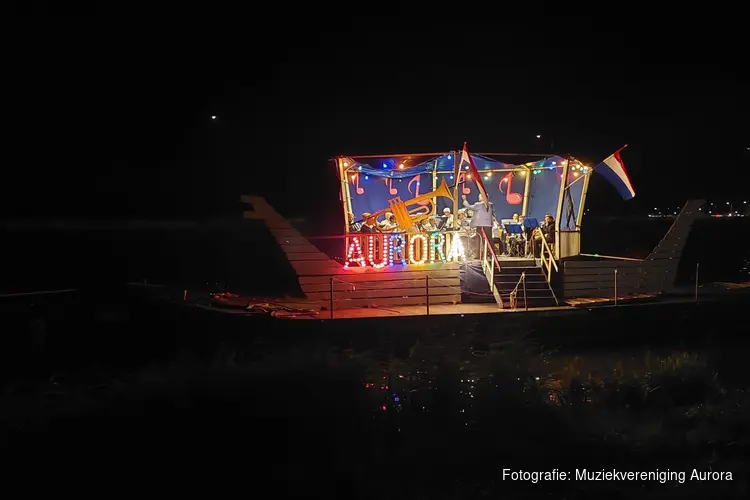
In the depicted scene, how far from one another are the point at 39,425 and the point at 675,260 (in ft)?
53.3

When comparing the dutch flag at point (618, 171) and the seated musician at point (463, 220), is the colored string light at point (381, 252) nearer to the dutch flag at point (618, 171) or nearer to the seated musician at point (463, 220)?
the seated musician at point (463, 220)

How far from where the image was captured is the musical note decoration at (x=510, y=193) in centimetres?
2316

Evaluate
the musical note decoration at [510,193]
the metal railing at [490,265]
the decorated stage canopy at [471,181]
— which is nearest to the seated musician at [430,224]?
the decorated stage canopy at [471,181]

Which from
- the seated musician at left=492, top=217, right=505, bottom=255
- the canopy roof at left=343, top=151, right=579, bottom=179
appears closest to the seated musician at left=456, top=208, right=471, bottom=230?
the seated musician at left=492, top=217, right=505, bottom=255

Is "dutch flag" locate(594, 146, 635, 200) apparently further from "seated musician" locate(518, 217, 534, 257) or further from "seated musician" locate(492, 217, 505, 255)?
"seated musician" locate(492, 217, 505, 255)

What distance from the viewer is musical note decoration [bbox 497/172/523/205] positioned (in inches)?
912

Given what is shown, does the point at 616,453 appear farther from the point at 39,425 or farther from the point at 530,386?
the point at 39,425

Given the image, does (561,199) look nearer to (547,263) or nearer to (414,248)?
(547,263)

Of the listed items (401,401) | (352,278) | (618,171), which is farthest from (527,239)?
(401,401)

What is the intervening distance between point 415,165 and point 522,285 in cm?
570

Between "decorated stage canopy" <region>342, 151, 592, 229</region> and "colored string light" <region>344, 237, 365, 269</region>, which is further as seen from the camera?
"decorated stage canopy" <region>342, 151, 592, 229</region>

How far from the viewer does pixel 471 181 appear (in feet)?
75.2

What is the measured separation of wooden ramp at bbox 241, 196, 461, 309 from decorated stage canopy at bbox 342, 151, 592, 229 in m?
4.44

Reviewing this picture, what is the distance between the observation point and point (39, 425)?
12789 millimetres
